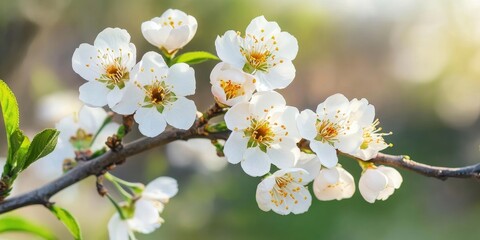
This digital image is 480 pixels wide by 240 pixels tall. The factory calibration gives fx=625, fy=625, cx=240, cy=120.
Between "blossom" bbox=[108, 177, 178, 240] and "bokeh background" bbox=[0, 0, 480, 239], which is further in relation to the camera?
"bokeh background" bbox=[0, 0, 480, 239]

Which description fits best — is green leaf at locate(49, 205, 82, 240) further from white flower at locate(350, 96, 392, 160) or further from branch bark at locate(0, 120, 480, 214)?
white flower at locate(350, 96, 392, 160)

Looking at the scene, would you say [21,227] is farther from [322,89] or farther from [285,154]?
[322,89]

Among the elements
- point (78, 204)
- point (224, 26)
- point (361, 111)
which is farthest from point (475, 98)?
point (361, 111)

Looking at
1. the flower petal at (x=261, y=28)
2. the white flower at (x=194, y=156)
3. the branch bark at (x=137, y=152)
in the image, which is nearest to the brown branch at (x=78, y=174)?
the branch bark at (x=137, y=152)

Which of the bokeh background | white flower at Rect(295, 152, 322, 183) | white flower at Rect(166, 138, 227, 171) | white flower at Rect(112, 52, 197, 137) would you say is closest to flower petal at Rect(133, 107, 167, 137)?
white flower at Rect(112, 52, 197, 137)

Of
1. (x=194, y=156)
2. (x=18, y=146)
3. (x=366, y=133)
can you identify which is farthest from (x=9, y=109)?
(x=194, y=156)

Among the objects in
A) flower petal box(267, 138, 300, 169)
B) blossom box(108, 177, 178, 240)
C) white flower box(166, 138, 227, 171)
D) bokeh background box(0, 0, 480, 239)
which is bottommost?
bokeh background box(0, 0, 480, 239)
